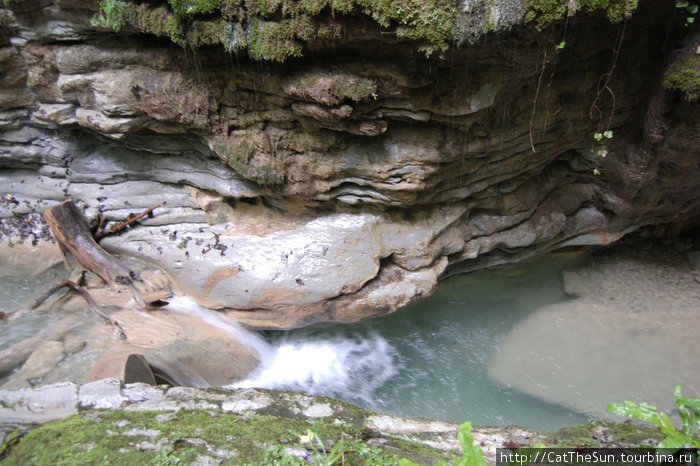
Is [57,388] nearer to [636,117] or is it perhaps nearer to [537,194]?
[537,194]

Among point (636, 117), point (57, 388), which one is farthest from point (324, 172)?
point (636, 117)

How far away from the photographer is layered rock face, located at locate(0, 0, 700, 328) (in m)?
4.50

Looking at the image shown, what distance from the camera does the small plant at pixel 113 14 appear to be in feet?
15.3

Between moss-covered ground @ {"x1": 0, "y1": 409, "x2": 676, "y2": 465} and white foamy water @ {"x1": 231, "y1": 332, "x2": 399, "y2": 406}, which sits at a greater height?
moss-covered ground @ {"x1": 0, "y1": 409, "x2": 676, "y2": 465}

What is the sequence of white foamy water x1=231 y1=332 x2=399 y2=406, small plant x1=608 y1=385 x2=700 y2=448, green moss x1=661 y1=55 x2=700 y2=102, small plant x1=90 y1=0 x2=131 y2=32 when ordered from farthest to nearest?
1. white foamy water x1=231 y1=332 x2=399 y2=406
2. small plant x1=90 y1=0 x2=131 y2=32
3. green moss x1=661 y1=55 x2=700 y2=102
4. small plant x1=608 y1=385 x2=700 y2=448

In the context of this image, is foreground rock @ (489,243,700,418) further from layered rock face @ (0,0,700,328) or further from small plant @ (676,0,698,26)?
small plant @ (676,0,698,26)

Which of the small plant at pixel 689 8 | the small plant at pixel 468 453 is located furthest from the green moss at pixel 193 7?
the small plant at pixel 689 8

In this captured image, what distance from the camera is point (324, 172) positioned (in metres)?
5.56

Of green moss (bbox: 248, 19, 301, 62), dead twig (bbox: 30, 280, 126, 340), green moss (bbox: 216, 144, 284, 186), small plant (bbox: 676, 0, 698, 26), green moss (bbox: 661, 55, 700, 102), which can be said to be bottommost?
dead twig (bbox: 30, 280, 126, 340)

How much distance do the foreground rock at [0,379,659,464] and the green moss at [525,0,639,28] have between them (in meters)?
3.42

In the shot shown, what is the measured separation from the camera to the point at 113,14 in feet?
15.4

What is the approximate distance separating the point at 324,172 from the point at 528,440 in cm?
372

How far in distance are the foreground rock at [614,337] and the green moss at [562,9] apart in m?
4.12

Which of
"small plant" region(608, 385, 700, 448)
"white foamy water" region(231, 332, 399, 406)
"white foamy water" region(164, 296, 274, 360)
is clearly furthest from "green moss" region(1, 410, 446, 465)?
"white foamy water" region(164, 296, 274, 360)
